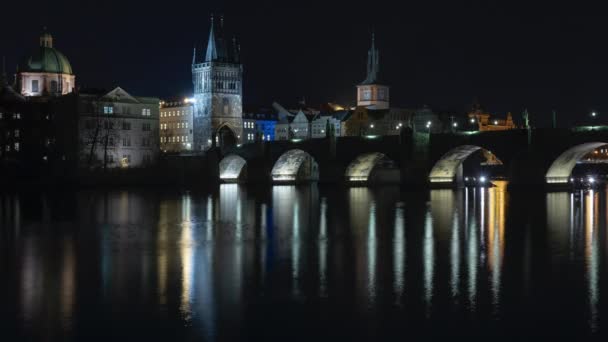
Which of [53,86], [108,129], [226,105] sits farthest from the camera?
[226,105]

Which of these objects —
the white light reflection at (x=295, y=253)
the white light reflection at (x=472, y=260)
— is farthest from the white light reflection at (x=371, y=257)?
the white light reflection at (x=472, y=260)

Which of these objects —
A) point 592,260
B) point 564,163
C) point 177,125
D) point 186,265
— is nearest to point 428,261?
point 592,260

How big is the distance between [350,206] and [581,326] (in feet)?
112

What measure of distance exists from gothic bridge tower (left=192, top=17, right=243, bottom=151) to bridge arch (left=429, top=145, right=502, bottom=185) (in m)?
47.9

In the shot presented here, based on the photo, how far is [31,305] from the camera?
19234mm

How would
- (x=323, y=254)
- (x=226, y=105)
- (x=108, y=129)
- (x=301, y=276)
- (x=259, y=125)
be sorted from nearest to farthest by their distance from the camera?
(x=301, y=276)
(x=323, y=254)
(x=108, y=129)
(x=226, y=105)
(x=259, y=125)

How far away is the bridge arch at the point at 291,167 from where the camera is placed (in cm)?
9475

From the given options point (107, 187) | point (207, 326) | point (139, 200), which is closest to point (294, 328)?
point (207, 326)

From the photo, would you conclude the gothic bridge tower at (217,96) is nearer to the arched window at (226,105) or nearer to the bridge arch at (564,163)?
the arched window at (226,105)

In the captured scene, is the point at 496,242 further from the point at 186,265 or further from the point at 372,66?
the point at 372,66

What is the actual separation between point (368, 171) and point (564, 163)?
2528cm

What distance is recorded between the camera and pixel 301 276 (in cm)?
2308

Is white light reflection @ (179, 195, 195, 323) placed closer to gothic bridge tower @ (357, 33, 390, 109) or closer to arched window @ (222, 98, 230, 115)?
arched window @ (222, 98, 230, 115)

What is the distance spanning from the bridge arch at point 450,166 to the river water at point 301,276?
101ft
